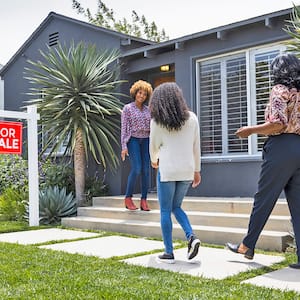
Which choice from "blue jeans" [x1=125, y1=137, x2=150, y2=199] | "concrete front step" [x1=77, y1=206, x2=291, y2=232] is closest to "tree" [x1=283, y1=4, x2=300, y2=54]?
"concrete front step" [x1=77, y1=206, x2=291, y2=232]

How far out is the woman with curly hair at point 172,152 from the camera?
391cm

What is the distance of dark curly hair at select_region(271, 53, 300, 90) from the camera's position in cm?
366

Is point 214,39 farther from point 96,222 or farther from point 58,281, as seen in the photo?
point 58,281

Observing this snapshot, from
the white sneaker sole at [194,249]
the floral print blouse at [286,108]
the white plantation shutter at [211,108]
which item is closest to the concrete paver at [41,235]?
the white sneaker sole at [194,249]

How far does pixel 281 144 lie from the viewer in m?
3.62

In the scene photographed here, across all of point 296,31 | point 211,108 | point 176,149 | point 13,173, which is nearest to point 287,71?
point 176,149

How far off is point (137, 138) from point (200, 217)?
1446mm

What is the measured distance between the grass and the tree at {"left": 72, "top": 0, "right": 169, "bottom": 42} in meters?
21.5

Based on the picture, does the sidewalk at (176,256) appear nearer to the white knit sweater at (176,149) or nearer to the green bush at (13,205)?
the white knit sweater at (176,149)

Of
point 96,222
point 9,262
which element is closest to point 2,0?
point 96,222

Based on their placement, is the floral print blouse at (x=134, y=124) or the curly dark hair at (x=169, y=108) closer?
the curly dark hair at (x=169, y=108)

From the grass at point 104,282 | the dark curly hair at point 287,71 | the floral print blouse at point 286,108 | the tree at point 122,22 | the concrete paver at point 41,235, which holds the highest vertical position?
the tree at point 122,22

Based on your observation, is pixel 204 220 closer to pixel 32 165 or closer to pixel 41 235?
pixel 41 235

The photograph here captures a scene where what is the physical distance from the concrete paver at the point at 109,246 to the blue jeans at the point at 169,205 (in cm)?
69
